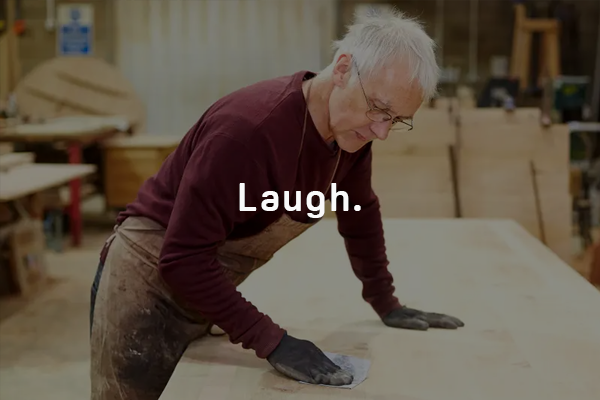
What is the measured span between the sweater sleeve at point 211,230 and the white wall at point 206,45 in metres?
5.00

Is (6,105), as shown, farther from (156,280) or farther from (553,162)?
(156,280)

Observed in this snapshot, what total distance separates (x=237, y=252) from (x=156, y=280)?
175 mm

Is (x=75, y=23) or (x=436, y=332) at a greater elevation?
(x=75, y=23)

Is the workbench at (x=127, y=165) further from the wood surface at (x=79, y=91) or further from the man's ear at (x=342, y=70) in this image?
the man's ear at (x=342, y=70)

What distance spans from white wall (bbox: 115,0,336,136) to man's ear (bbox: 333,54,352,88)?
4918 millimetres

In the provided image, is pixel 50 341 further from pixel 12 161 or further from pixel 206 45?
pixel 206 45

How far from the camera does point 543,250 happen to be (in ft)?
7.20

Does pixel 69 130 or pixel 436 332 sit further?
pixel 69 130

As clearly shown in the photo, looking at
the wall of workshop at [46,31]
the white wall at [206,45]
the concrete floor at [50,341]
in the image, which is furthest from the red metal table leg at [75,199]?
the wall of workshop at [46,31]

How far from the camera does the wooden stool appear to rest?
6.10 m

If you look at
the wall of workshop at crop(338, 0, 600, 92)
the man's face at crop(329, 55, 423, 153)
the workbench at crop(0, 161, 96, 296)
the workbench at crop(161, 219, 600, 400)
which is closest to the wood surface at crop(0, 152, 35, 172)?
the workbench at crop(0, 161, 96, 296)

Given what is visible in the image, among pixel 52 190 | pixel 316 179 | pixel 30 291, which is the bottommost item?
pixel 30 291

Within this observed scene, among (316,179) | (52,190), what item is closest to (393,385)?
(316,179)

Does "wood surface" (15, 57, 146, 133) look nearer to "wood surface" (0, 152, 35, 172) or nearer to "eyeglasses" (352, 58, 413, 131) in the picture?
"wood surface" (0, 152, 35, 172)
